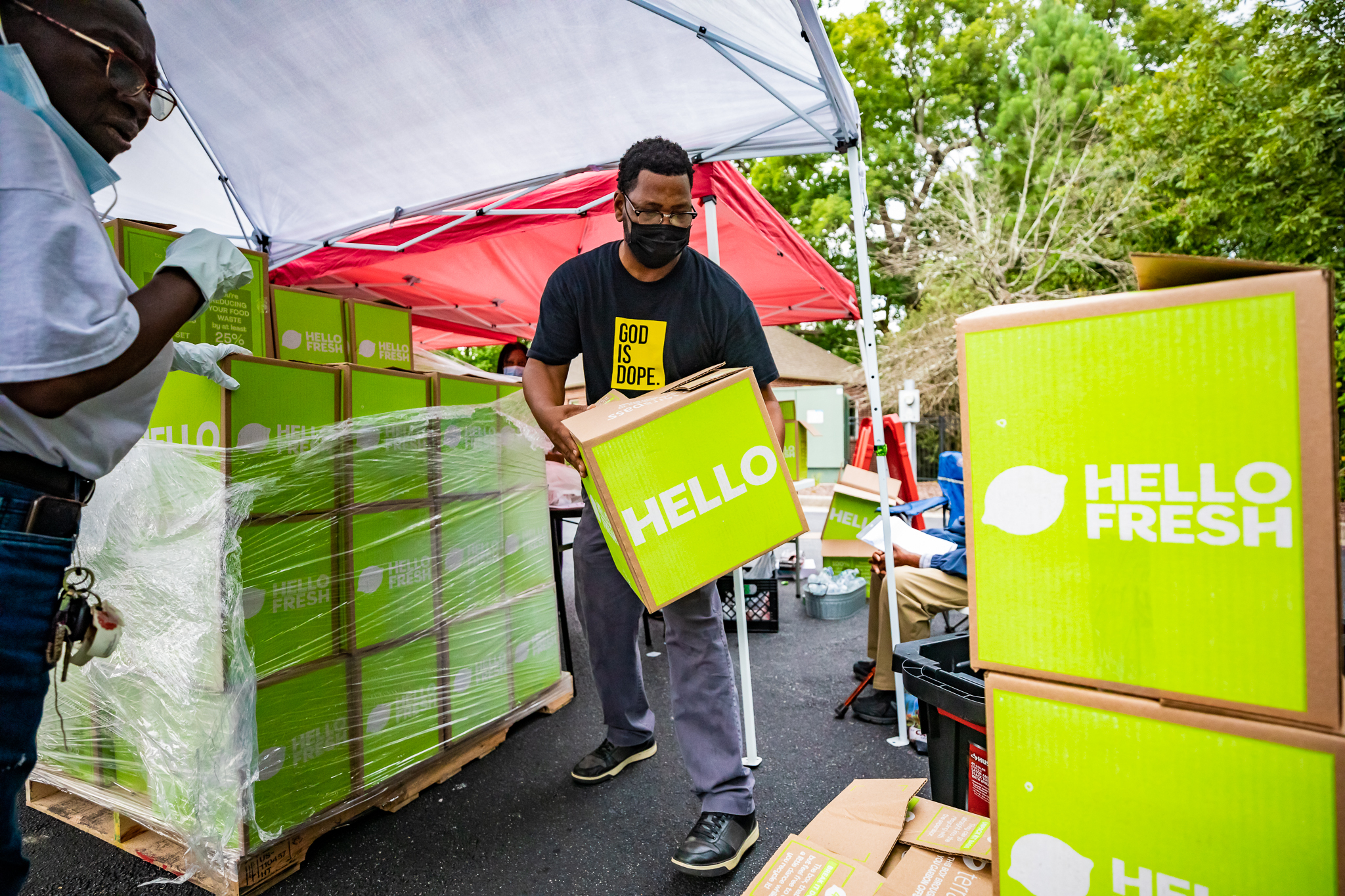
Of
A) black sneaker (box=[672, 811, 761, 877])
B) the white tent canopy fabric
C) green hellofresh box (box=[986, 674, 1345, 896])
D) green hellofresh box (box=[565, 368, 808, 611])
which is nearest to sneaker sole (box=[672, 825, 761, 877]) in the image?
black sneaker (box=[672, 811, 761, 877])

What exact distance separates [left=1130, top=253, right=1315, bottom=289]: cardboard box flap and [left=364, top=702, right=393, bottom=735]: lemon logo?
2.14 metres

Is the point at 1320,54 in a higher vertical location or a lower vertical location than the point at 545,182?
higher

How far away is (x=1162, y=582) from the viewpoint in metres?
0.88

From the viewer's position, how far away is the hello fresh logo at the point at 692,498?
4.82ft

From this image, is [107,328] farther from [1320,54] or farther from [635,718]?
[1320,54]

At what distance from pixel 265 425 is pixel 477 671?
1.10 meters

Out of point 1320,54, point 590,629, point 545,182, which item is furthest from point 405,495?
point 1320,54

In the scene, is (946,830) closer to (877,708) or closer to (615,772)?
(615,772)

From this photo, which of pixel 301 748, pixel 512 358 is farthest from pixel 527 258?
pixel 301 748

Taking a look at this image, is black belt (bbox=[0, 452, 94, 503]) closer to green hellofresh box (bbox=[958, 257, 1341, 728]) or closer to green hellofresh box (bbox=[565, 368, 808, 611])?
green hellofresh box (bbox=[565, 368, 808, 611])

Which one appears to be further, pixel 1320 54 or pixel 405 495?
pixel 1320 54

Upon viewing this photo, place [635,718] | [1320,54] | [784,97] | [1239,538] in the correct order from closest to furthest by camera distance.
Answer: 1. [1239,538]
2. [635,718]
3. [784,97]
4. [1320,54]

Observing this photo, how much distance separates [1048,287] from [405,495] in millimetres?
14572

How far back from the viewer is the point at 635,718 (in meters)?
2.34
